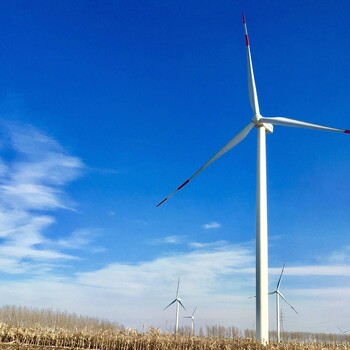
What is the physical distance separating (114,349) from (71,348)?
2.28 m

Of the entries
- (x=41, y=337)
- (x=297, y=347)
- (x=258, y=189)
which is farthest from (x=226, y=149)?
(x=41, y=337)

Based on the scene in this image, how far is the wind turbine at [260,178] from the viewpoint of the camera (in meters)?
24.3

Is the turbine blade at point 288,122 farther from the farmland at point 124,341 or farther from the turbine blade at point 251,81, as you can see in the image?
the farmland at point 124,341

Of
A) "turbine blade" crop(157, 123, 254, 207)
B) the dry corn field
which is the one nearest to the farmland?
the dry corn field

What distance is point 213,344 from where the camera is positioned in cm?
2250

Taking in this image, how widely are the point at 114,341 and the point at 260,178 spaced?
41.7ft

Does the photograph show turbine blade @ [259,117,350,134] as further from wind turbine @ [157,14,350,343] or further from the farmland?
the farmland

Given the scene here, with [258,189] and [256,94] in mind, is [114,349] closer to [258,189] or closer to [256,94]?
[258,189]

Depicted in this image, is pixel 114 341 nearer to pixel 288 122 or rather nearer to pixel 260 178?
pixel 260 178

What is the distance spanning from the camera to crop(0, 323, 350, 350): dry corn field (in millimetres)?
22266

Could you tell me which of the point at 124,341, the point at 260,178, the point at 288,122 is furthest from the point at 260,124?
the point at 124,341

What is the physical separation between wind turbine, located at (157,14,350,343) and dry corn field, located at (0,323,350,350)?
1.94 meters

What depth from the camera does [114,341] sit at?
81.1ft

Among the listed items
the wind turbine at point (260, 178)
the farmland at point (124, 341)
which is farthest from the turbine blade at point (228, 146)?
the farmland at point (124, 341)
